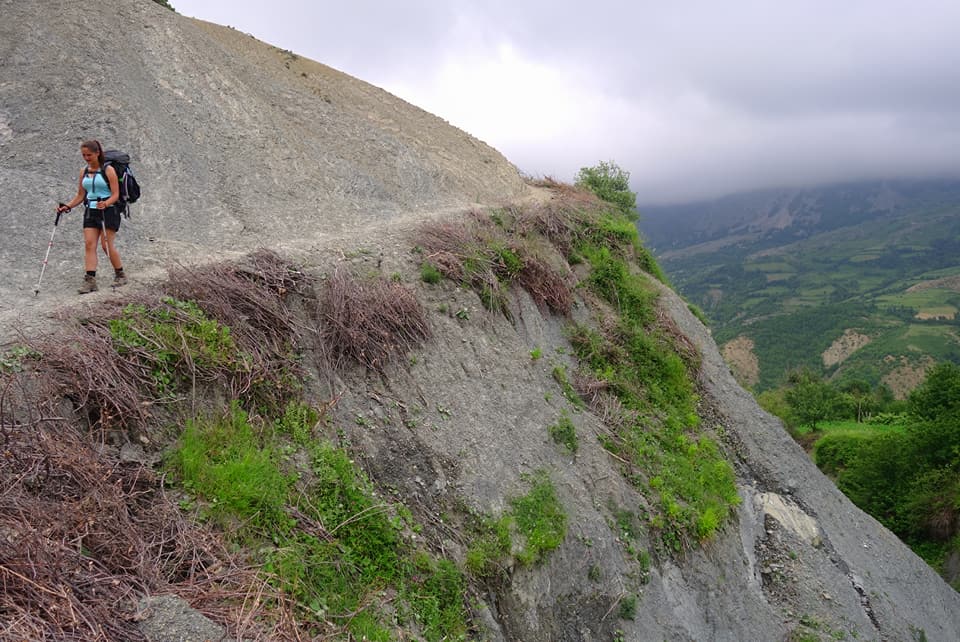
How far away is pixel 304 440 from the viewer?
6.51 meters

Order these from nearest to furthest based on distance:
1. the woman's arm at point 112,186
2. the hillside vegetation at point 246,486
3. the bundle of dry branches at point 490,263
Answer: the hillside vegetation at point 246,486 → the woman's arm at point 112,186 → the bundle of dry branches at point 490,263

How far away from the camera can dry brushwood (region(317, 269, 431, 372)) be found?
26.2ft

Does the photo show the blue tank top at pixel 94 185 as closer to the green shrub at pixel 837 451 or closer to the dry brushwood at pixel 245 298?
the dry brushwood at pixel 245 298

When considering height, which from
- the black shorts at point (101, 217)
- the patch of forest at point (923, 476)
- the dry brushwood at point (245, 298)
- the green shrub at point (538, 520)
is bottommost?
the patch of forest at point (923, 476)

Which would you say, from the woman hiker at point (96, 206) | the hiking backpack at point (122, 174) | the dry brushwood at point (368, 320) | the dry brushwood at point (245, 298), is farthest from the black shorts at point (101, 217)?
the dry brushwood at point (368, 320)

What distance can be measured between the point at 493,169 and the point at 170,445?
1783 cm

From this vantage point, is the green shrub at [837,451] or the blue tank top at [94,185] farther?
the green shrub at [837,451]

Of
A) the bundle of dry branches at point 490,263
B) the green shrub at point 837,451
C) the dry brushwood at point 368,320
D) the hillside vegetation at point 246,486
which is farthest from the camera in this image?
the green shrub at point 837,451

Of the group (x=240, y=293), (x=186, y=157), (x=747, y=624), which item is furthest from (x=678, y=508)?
(x=186, y=157)

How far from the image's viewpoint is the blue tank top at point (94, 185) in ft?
25.1

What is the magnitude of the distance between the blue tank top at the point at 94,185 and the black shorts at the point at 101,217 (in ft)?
0.41

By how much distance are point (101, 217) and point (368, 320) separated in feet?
12.4

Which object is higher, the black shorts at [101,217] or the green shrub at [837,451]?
the black shorts at [101,217]

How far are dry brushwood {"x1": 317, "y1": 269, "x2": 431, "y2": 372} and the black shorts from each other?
2.89 meters
